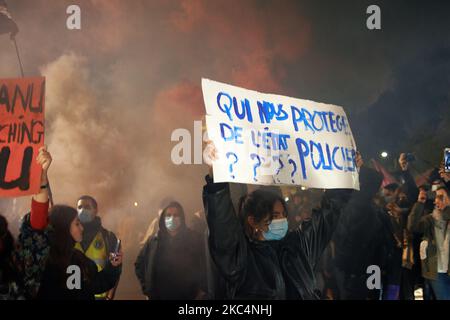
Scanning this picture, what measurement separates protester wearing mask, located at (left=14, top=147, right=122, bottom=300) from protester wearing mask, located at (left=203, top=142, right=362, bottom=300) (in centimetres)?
97

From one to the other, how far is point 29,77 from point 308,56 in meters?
2.36

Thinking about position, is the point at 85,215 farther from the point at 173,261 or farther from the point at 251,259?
the point at 251,259

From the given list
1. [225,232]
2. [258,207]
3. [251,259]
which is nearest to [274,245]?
[251,259]

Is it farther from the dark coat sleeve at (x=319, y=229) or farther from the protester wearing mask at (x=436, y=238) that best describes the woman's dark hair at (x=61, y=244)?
the protester wearing mask at (x=436, y=238)

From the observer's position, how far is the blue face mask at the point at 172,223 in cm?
533

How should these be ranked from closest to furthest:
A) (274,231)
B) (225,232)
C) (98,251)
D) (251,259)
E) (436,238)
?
(225,232) → (251,259) → (274,231) → (98,251) → (436,238)

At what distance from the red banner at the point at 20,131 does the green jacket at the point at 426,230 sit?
319cm

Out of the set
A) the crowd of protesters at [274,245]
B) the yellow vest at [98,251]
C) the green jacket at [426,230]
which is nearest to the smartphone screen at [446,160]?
the crowd of protesters at [274,245]

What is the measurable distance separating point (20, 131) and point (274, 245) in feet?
7.30

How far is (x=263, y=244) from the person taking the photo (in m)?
4.37

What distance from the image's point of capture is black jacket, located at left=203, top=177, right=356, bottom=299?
4.16m
